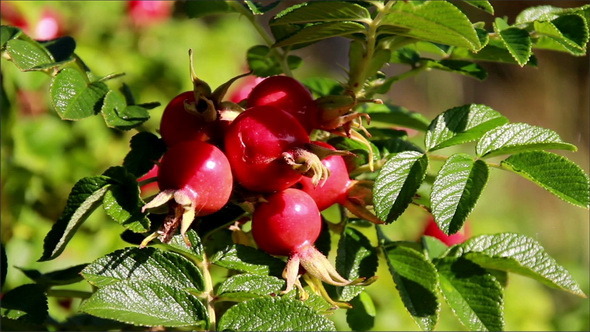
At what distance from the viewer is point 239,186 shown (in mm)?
892

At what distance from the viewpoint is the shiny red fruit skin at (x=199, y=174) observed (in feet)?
2.71

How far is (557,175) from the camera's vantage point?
2.90ft

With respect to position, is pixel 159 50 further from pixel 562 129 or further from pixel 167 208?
pixel 562 129

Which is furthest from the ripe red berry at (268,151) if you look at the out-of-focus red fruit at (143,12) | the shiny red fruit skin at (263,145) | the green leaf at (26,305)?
the out-of-focus red fruit at (143,12)

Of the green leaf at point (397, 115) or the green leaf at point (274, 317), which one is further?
the green leaf at point (397, 115)

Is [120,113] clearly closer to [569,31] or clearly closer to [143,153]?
[143,153]

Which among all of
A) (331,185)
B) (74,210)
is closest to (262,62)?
(331,185)

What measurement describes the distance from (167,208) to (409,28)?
0.34 metres

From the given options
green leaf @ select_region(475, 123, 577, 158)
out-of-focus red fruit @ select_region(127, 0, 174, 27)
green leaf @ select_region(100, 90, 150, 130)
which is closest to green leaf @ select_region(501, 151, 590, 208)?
green leaf @ select_region(475, 123, 577, 158)

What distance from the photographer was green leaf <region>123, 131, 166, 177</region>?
0.93 m

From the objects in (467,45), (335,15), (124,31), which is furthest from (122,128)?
(124,31)

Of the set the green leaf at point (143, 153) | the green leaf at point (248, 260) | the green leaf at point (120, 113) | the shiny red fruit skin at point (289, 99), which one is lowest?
the green leaf at point (248, 260)

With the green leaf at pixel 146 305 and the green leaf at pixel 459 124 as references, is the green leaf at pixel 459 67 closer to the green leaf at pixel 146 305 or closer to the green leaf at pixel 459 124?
the green leaf at pixel 459 124

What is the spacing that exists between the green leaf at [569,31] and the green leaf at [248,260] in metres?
0.44
